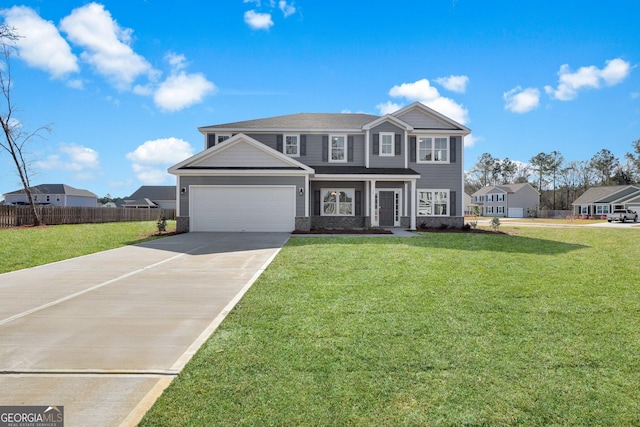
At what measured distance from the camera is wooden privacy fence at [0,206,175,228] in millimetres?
22500

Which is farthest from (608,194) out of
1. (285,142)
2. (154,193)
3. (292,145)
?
(154,193)

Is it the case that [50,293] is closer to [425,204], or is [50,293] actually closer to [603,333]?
[603,333]

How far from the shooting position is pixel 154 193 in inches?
2534

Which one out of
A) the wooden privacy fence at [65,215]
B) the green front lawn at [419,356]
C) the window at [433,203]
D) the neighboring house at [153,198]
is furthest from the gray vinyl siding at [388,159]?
the neighboring house at [153,198]

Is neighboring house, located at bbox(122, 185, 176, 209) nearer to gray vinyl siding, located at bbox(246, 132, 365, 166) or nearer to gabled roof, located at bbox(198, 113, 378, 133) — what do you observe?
gabled roof, located at bbox(198, 113, 378, 133)

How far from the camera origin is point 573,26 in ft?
51.9

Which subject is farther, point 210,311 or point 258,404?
point 210,311

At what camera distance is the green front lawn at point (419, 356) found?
9.02 feet

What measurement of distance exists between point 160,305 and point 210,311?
0.96 m

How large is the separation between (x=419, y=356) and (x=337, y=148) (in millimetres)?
18204

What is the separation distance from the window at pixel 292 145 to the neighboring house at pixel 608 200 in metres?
44.9

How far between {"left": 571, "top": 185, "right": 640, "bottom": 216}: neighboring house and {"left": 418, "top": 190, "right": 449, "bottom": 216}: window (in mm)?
36952

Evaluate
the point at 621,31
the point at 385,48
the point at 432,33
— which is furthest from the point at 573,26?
the point at 385,48

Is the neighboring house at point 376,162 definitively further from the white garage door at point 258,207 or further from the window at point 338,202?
the white garage door at point 258,207
